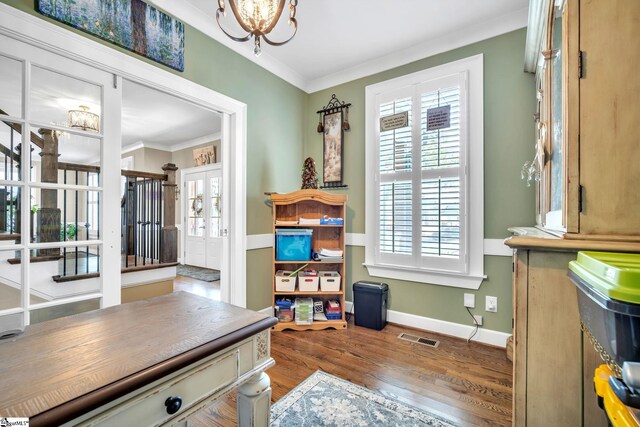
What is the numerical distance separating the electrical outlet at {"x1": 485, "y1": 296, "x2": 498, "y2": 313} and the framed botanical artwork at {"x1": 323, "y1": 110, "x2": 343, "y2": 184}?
73.7 inches

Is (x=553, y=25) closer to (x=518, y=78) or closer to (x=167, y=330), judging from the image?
(x=518, y=78)

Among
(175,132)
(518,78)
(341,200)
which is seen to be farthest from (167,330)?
(175,132)

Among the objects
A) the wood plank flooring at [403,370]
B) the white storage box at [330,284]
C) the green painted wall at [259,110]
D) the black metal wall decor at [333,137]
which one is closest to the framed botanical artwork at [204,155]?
the green painted wall at [259,110]

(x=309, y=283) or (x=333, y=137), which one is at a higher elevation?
(x=333, y=137)

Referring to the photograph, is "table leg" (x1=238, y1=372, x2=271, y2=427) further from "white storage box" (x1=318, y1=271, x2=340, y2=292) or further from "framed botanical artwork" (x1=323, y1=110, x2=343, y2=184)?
"framed botanical artwork" (x1=323, y1=110, x2=343, y2=184)

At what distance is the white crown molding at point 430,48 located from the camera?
2.30m

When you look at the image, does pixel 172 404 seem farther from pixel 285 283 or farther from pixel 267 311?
pixel 267 311

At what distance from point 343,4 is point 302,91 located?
1.32m

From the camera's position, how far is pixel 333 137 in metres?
3.25

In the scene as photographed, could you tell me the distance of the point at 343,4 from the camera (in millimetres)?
2176

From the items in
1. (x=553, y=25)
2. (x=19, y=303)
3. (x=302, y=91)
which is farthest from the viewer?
(x=302, y=91)

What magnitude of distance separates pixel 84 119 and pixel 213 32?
1.29 metres

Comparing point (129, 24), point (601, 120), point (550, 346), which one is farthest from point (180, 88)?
point (550, 346)

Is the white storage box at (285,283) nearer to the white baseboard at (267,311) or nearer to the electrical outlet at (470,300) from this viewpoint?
the white baseboard at (267,311)
